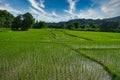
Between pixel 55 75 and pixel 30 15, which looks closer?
pixel 55 75

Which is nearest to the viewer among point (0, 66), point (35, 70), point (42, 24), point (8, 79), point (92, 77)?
point (8, 79)

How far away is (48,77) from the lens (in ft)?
29.3

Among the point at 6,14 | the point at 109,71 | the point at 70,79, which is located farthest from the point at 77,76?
the point at 6,14

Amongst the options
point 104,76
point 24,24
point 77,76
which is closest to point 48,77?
point 77,76

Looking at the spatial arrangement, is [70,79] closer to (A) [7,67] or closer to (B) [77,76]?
(B) [77,76]

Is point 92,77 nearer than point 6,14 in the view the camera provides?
Yes

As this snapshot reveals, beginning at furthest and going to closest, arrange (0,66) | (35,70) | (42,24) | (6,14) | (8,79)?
1. (42,24)
2. (6,14)
3. (0,66)
4. (35,70)
5. (8,79)

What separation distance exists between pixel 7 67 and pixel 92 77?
5244mm

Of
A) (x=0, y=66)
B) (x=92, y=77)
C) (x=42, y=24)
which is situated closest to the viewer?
(x=92, y=77)

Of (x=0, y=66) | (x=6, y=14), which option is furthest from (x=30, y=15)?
(x=0, y=66)

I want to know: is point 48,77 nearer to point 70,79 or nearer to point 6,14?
point 70,79

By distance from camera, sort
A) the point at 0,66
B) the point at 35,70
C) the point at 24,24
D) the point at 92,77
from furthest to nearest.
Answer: the point at 24,24 < the point at 0,66 < the point at 35,70 < the point at 92,77

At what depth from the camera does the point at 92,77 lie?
9188 mm

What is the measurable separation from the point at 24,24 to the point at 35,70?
66801mm
